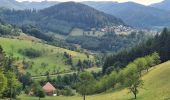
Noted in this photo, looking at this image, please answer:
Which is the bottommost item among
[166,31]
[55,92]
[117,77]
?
[55,92]

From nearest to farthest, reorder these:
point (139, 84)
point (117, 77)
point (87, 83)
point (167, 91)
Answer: point (167, 91), point (139, 84), point (87, 83), point (117, 77)

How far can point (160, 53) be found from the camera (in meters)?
193

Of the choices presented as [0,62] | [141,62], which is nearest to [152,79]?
[141,62]

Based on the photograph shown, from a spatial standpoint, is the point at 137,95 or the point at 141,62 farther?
the point at 141,62

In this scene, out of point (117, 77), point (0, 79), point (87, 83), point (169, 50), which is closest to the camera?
point (0, 79)

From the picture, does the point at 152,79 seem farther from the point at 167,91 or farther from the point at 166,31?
the point at 166,31

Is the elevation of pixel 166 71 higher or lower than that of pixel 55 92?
higher

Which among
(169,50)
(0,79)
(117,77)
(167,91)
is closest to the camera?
(167,91)

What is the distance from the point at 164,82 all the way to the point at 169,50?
8345 centimetres

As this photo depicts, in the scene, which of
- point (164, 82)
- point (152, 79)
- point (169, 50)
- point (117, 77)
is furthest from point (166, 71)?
point (169, 50)

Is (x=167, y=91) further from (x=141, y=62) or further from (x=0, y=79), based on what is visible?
(x=141, y=62)

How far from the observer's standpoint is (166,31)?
198 metres

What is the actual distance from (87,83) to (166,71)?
109ft

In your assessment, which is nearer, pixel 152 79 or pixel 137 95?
pixel 137 95
